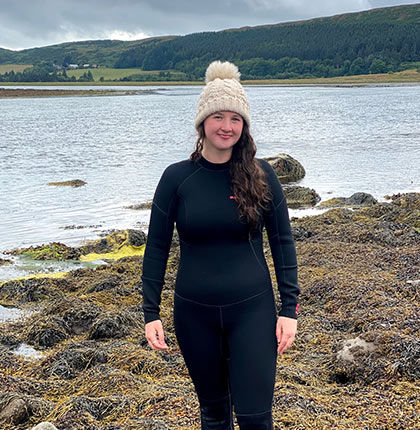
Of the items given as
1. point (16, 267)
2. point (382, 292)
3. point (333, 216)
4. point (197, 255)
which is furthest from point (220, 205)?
point (333, 216)

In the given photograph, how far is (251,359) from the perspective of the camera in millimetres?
2992

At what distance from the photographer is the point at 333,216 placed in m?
14.3

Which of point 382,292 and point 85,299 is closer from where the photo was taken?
point 382,292

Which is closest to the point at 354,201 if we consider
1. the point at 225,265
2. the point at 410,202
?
the point at 410,202

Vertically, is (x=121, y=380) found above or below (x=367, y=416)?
below

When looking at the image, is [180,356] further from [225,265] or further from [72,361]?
[225,265]

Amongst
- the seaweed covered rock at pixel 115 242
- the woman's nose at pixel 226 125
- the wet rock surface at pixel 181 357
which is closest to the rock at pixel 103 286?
the wet rock surface at pixel 181 357

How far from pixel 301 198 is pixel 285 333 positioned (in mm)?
16180

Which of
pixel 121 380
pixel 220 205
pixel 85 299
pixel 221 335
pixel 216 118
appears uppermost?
pixel 216 118

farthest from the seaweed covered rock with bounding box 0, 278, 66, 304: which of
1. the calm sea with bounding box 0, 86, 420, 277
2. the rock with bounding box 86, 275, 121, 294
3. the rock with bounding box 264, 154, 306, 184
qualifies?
the rock with bounding box 264, 154, 306, 184

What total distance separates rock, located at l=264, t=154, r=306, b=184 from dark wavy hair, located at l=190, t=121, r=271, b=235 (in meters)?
20.0

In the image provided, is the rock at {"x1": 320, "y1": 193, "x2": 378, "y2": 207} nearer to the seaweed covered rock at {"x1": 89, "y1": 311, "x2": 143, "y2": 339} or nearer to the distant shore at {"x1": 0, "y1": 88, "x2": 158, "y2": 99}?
the seaweed covered rock at {"x1": 89, "y1": 311, "x2": 143, "y2": 339}

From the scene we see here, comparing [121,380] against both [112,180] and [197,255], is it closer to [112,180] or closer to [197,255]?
[197,255]

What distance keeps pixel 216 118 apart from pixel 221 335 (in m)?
1.24
